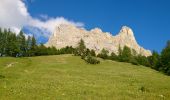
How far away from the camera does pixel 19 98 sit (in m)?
32.3

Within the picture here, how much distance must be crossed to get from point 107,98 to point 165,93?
709 cm

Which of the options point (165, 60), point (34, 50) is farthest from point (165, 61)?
point (34, 50)

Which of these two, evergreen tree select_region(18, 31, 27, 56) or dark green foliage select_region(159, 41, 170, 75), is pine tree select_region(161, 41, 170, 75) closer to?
dark green foliage select_region(159, 41, 170, 75)

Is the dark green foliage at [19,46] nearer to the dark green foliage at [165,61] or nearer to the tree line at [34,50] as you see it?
the tree line at [34,50]

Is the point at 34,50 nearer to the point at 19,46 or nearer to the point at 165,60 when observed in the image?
the point at 19,46

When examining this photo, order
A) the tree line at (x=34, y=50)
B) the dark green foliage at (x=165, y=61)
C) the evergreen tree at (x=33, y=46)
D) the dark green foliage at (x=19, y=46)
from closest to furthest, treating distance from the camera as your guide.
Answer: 1. the dark green foliage at (x=165, y=61)
2. the tree line at (x=34, y=50)
3. the dark green foliage at (x=19, y=46)
4. the evergreen tree at (x=33, y=46)

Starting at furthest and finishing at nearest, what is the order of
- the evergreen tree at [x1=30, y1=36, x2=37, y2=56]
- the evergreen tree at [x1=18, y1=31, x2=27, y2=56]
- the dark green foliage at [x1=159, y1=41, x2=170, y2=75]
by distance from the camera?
the evergreen tree at [x1=30, y1=36, x2=37, y2=56], the evergreen tree at [x1=18, y1=31, x2=27, y2=56], the dark green foliage at [x1=159, y1=41, x2=170, y2=75]

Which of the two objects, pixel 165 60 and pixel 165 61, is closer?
pixel 165 61

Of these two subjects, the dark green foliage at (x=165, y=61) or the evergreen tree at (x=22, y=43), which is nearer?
the dark green foliage at (x=165, y=61)

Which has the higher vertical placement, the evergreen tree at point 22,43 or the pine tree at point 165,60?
the evergreen tree at point 22,43

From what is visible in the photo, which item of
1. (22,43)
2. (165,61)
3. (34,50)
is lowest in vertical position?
(165,61)

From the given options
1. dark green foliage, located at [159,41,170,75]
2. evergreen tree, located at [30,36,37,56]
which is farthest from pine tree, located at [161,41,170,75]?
evergreen tree, located at [30,36,37,56]

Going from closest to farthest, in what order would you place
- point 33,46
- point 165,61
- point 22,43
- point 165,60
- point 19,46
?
point 165,61, point 165,60, point 19,46, point 22,43, point 33,46

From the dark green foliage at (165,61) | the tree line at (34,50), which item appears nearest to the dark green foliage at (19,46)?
the tree line at (34,50)
